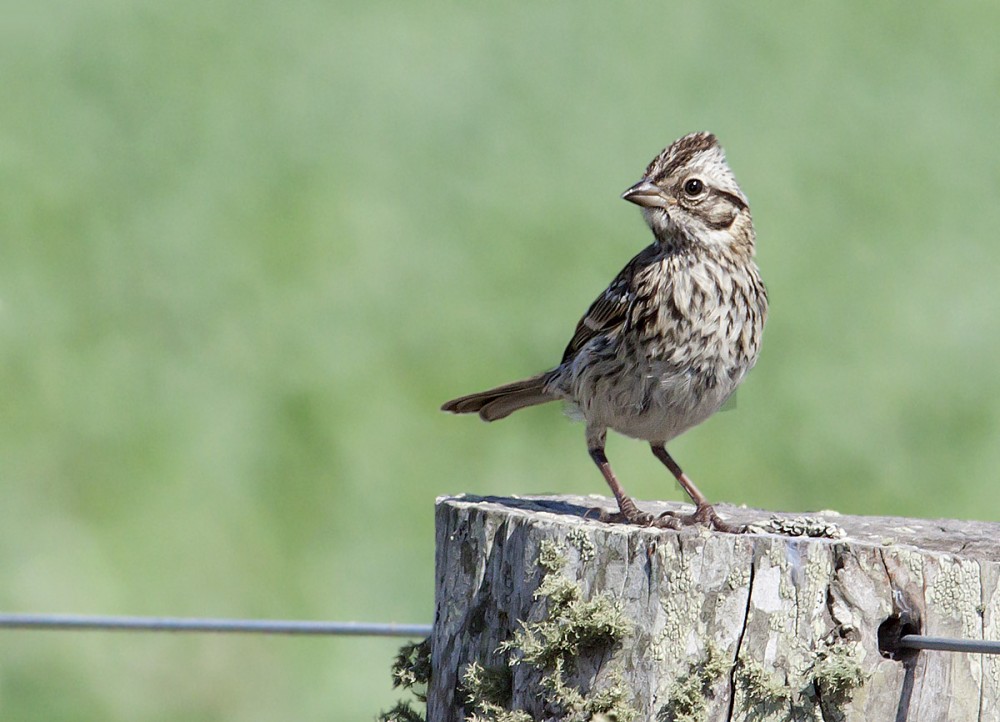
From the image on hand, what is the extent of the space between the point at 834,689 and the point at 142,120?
7.34 m

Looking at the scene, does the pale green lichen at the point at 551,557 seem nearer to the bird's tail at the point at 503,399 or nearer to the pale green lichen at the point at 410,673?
the pale green lichen at the point at 410,673

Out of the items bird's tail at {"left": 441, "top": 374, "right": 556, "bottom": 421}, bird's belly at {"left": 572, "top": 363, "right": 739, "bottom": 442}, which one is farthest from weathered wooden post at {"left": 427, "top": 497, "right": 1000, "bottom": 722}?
bird's tail at {"left": 441, "top": 374, "right": 556, "bottom": 421}

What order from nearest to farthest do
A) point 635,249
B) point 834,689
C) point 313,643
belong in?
point 834,689 < point 313,643 < point 635,249

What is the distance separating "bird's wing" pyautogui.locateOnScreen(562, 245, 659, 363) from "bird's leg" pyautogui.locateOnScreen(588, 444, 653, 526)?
33 cm

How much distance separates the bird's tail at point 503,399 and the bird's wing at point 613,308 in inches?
12.5

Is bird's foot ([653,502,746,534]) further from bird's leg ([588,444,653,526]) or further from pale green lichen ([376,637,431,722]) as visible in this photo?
pale green lichen ([376,637,431,722])

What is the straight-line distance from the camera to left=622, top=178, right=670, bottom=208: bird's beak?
487cm

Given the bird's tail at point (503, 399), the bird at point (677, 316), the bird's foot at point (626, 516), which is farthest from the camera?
the bird's tail at point (503, 399)

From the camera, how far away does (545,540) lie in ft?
11.6

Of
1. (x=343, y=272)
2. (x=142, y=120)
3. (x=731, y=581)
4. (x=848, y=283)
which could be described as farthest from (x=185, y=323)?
(x=731, y=581)

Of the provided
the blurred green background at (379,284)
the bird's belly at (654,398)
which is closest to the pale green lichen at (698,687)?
the bird's belly at (654,398)

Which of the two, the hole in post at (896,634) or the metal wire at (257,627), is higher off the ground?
the hole in post at (896,634)

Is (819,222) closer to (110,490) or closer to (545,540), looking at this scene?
(110,490)

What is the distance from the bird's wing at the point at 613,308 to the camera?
4918mm
